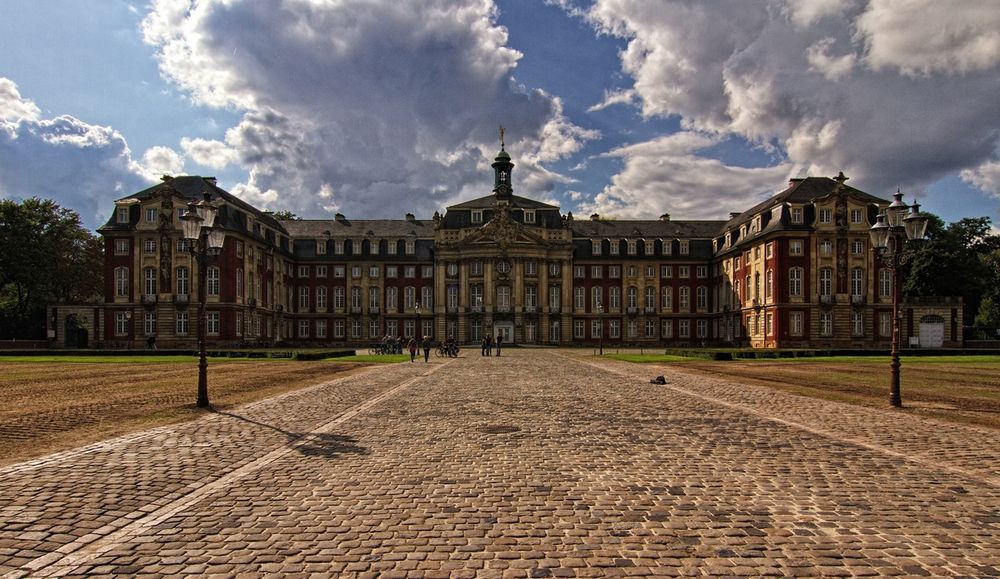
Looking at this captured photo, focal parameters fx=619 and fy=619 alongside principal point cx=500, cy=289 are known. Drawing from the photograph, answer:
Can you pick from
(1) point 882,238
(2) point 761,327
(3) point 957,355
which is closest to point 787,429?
(1) point 882,238

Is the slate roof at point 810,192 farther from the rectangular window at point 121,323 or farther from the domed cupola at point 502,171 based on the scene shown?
the rectangular window at point 121,323

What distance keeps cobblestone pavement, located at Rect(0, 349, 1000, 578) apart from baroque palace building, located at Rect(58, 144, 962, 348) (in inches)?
2136

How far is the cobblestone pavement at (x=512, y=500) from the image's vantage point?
5.76 m

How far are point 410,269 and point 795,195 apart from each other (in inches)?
1813

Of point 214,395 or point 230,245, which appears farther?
point 230,245

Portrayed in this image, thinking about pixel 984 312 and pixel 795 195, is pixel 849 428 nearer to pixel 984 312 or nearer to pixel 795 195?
pixel 795 195

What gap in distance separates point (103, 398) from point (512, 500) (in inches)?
604

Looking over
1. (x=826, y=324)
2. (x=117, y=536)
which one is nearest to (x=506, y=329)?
(x=826, y=324)

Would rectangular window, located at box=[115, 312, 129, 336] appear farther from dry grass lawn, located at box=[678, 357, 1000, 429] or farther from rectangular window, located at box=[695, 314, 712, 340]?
rectangular window, located at box=[695, 314, 712, 340]

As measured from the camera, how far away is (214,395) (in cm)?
1898

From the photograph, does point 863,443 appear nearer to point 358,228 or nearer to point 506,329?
point 506,329

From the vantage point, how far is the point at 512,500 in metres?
7.63

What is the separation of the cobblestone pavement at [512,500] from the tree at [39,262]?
65757mm

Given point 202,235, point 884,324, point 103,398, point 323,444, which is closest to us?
point 323,444
